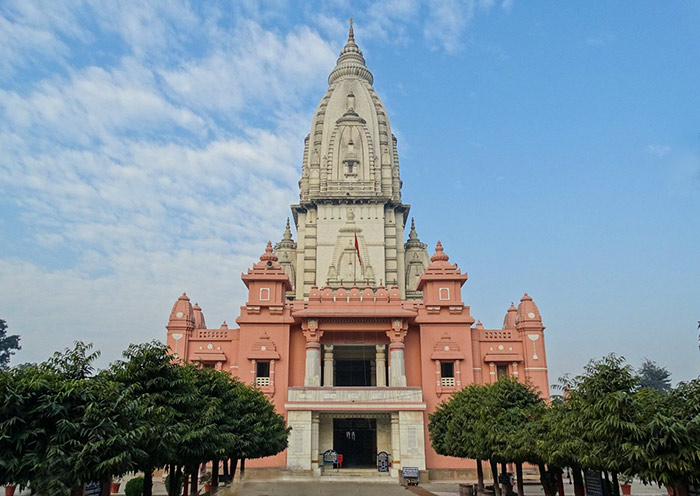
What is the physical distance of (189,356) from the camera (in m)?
34.7

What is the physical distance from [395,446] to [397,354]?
5.10 metres

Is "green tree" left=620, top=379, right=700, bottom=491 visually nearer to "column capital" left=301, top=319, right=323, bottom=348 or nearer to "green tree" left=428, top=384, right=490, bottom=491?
"green tree" left=428, top=384, right=490, bottom=491

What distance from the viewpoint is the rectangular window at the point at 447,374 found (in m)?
33.4

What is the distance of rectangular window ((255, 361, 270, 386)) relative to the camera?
110 feet

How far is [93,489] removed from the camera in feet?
46.4

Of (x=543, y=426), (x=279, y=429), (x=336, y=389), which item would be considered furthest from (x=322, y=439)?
(x=543, y=426)

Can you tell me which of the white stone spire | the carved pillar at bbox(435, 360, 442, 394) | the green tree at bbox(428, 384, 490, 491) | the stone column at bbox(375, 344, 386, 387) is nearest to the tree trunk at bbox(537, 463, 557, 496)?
the green tree at bbox(428, 384, 490, 491)

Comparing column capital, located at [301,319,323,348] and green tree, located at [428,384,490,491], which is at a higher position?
column capital, located at [301,319,323,348]

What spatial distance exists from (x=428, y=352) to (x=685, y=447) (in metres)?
23.0

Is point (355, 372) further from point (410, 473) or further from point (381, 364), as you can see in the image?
→ point (410, 473)

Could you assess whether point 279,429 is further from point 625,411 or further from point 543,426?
point 625,411

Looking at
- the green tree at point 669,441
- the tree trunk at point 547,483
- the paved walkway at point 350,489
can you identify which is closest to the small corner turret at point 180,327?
the paved walkway at point 350,489

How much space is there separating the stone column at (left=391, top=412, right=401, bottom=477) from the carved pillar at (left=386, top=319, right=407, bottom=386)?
6.58 feet

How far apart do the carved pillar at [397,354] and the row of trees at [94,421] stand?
17.6 meters
